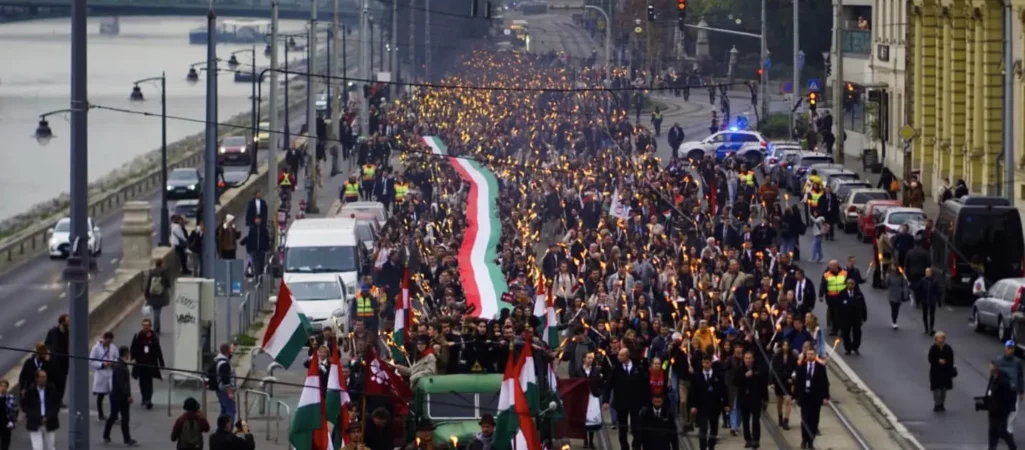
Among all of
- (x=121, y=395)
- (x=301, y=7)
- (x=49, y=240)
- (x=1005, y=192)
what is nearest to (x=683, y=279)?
(x=121, y=395)

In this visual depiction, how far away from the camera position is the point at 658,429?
68.3ft

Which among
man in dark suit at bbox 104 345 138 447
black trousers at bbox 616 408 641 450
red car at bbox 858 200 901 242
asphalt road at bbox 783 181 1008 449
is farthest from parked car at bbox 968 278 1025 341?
man in dark suit at bbox 104 345 138 447

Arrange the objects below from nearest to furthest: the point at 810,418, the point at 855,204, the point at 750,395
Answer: the point at 750,395 → the point at 810,418 → the point at 855,204

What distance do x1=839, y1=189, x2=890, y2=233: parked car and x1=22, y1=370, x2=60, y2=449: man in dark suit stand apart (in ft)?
90.2

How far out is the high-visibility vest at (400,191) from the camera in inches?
1753

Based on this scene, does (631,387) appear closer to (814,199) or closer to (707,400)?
(707,400)

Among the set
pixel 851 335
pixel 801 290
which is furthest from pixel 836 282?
pixel 801 290

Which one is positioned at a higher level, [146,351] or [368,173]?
[368,173]

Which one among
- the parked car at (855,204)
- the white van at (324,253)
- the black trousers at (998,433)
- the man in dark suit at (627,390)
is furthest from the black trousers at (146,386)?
the parked car at (855,204)

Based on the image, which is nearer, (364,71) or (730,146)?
(730,146)

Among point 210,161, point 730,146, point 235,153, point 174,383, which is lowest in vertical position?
point 174,383

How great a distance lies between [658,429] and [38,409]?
6.68 m

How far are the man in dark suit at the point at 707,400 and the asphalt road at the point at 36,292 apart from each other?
14565mm

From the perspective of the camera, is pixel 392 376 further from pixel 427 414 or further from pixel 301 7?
pixel 301 7
